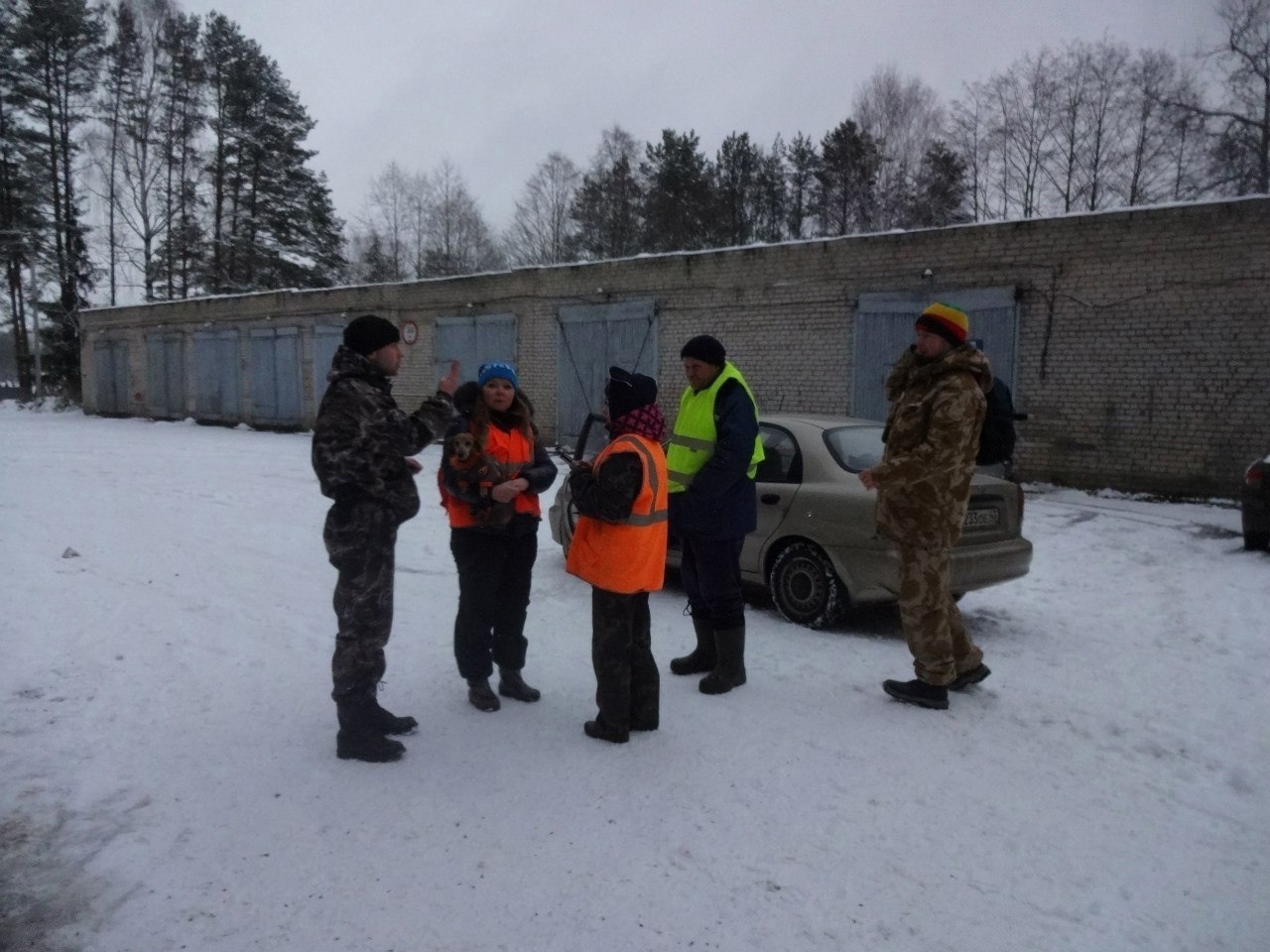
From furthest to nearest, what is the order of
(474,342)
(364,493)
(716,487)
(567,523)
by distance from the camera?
(474,342), (567,523), (716,487), (364,493)

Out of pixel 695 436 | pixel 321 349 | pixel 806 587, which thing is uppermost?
pixel 321 349

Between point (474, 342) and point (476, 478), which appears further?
point (474, 342)

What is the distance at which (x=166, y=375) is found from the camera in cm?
2466

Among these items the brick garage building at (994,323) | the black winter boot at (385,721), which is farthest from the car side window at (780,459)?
the brick garage building at (994,323)

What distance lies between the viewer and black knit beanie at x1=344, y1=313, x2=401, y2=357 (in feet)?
11.0

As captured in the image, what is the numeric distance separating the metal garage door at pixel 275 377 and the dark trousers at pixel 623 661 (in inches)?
775

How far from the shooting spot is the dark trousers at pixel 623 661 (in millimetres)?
3531

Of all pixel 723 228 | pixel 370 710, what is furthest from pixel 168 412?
pixel 370 710

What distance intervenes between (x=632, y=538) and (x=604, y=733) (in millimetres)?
860

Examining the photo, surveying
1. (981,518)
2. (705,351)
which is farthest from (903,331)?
(705,351)

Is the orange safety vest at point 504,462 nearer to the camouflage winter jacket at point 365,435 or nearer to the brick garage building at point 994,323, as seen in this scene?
the camouflage winter jacket at point 365,435

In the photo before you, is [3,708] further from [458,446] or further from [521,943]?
[521,943]

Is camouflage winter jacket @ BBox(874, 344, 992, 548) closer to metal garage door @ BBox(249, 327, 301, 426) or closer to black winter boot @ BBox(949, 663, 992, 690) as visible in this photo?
black winter boot @ BBox(949, 663, 992, 690)

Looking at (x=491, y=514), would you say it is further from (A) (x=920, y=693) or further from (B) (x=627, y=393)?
(A) (x=920, y=693)
